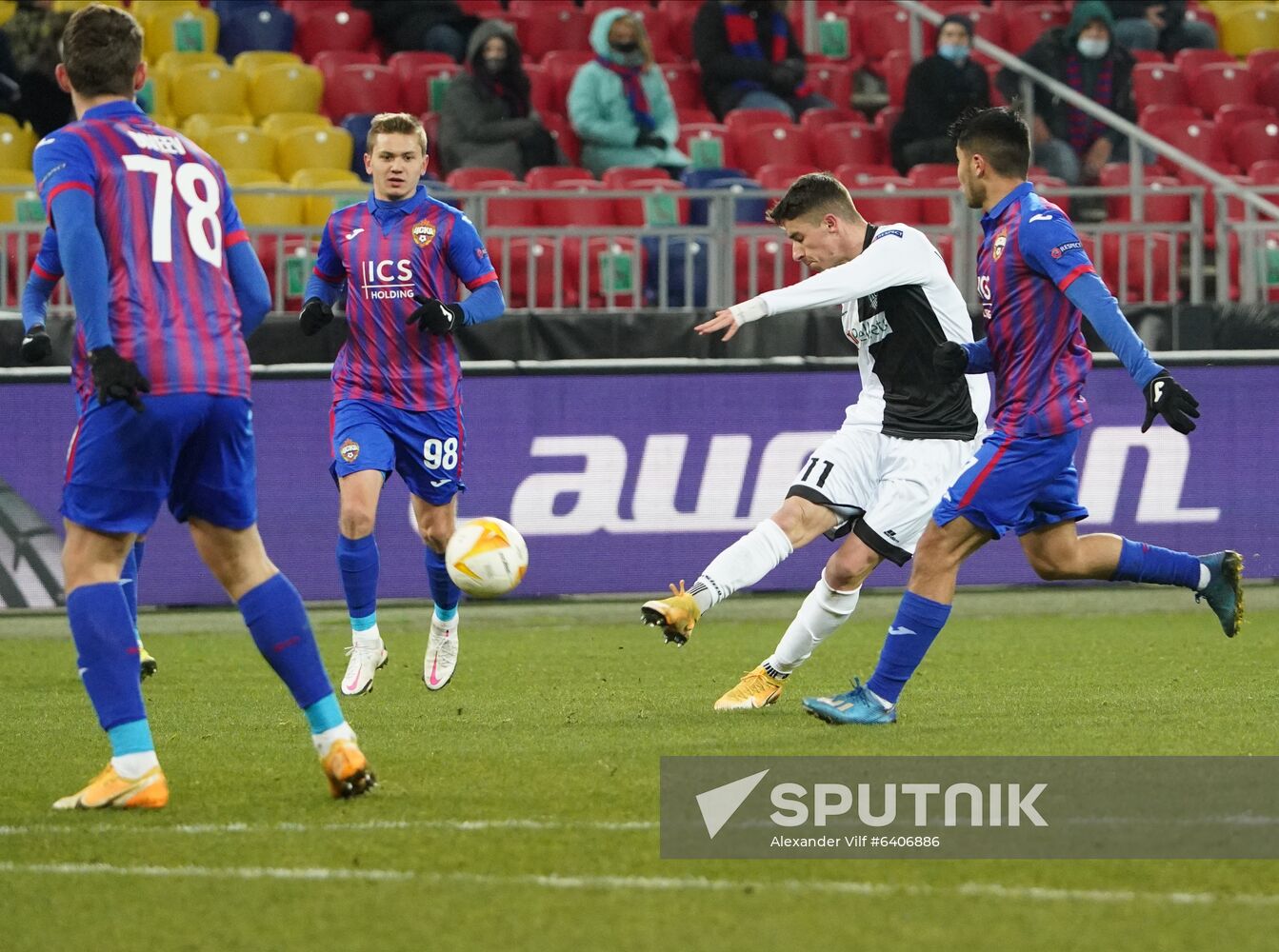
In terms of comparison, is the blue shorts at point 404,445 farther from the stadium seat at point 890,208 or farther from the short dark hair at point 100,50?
the stadium seat at point 890,208

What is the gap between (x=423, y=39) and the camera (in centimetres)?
1527

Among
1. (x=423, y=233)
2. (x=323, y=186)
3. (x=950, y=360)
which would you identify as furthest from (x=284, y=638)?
(x=323, y=186)

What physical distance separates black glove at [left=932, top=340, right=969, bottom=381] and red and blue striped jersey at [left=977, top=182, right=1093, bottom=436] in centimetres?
12

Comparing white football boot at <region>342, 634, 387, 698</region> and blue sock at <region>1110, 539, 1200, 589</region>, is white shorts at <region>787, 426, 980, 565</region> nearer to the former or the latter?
blue sock at <region>1110, 539, 1200, 589</region>

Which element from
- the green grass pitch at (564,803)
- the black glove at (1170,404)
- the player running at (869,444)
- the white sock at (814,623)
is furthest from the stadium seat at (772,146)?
the black glove at (1170,404)

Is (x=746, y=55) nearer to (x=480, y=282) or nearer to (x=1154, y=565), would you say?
(x=480, y=282)

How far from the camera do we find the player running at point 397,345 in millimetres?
8148

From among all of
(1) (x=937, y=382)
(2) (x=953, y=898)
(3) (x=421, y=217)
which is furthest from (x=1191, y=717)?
(3) (x=421, y=217)

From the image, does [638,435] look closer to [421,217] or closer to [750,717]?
[421,217]

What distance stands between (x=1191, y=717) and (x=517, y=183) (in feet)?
25.4

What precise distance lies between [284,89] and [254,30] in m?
0.85

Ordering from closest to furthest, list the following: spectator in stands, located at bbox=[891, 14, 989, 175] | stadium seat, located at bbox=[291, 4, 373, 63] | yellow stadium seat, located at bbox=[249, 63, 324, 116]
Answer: spectator in stands, located at bbox=[891, 14, 989, 175], yellow stadium seat, located at bbox=[249, 63, 324, 116], stadium seat, located at bbox=[291, 4, 373, 63]

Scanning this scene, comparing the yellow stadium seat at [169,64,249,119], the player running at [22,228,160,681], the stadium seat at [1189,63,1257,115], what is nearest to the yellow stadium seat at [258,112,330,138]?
the yellow stadium seat at [169,64,249,119]

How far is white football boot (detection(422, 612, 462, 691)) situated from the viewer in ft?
27.0
